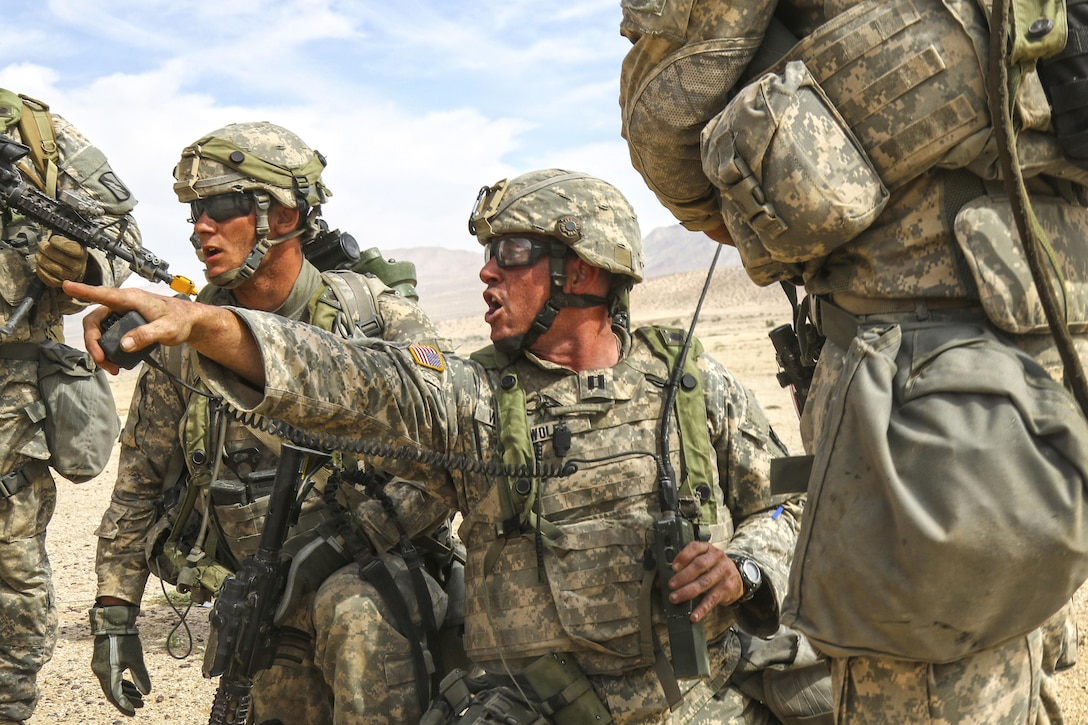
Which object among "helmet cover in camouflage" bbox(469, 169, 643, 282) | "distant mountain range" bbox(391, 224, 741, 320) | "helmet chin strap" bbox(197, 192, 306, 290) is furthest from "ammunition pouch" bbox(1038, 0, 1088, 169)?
"distant mountain range" bbox(391, 224, 741, 320)

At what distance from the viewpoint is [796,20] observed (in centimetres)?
285

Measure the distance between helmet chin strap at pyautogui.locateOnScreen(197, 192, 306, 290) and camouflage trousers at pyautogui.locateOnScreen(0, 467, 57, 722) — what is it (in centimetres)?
173

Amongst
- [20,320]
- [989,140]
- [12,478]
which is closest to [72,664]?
[12,478]

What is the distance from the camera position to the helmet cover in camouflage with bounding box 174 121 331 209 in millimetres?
4828

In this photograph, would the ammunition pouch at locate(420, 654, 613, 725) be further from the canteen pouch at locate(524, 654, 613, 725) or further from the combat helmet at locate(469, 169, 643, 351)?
the combat helmet at locate(469, 169, 643, 351)

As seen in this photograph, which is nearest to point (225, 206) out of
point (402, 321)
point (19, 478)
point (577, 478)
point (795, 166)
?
point (402, 321)

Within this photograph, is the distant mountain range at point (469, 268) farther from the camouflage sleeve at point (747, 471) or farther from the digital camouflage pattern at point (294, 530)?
the camouflage sleeve at point (747, 471)

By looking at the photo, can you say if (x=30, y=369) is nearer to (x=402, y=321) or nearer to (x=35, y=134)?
(x=35, y=134)

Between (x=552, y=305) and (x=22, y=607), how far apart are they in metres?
3.34

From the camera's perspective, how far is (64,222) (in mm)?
5449

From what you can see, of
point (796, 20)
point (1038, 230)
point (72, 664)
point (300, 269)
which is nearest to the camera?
point (1038, 230)

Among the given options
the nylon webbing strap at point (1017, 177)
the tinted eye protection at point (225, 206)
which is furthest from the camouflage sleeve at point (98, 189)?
the nylon webbing strap at point (1017, 177)

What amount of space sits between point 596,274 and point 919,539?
188 centimetres

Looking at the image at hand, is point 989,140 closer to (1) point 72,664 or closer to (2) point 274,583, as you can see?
(2) point 274,583
